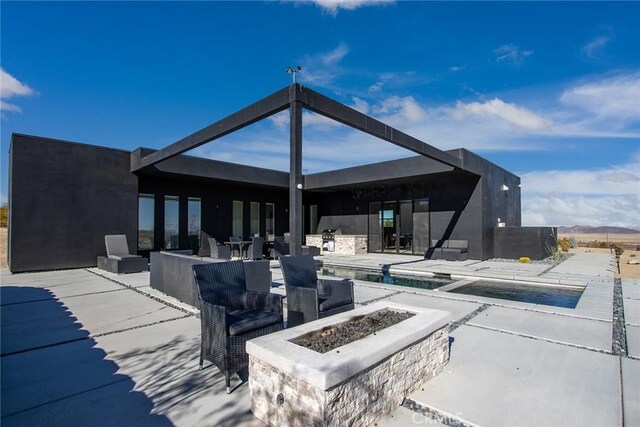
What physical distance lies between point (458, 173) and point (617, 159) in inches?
528

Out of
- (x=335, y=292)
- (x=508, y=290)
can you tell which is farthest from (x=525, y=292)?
(x=335, y=292)

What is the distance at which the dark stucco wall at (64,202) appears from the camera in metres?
8.55

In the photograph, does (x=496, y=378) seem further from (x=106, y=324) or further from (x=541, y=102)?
(x=541, y=102)

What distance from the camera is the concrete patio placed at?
2115 millimetres

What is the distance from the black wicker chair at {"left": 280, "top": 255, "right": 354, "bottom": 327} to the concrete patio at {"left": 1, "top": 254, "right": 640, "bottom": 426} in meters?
1.04

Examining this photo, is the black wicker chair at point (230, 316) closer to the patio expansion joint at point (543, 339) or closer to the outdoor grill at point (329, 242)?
the patio expansion joint at point (543, 339)

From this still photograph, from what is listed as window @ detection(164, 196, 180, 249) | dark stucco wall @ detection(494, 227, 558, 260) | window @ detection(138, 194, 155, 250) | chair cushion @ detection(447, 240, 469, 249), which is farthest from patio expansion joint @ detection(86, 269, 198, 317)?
dark stucco wall @ detection(494, 227, 558, 260)

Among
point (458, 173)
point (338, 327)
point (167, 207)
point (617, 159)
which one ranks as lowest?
point (338, 327)

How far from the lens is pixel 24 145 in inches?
336

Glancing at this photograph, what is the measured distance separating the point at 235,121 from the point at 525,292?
6580 millimetres

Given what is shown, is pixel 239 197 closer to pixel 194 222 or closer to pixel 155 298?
pixel 194 222

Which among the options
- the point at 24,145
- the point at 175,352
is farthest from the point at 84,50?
the point at 175,352

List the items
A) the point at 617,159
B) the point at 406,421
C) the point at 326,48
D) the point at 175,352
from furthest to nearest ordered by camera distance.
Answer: the point at 617,159 < the point at 326,48 < the point at 175,352 < the point at 406,421

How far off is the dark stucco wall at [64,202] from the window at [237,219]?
173 inches
